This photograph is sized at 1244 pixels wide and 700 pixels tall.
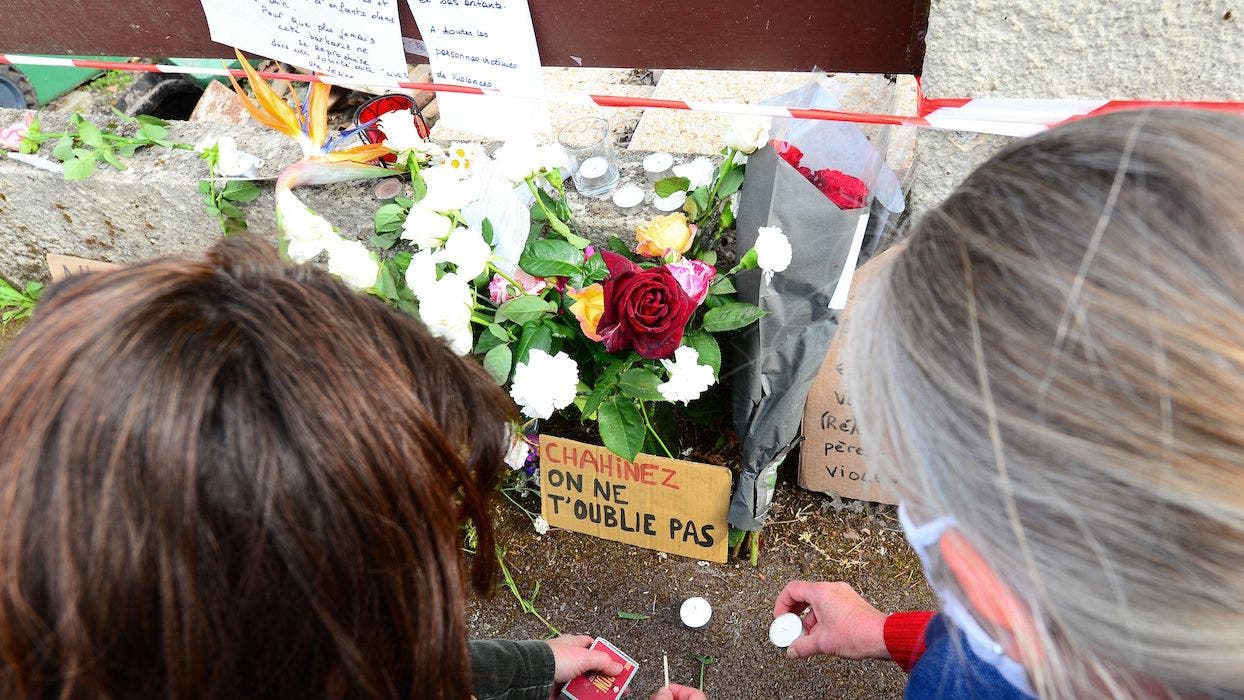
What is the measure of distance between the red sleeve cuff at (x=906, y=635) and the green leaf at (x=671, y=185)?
991 mm

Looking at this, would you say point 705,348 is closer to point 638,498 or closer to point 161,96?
point 638,498

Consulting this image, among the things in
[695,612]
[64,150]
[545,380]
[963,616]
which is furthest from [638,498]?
[64,150]

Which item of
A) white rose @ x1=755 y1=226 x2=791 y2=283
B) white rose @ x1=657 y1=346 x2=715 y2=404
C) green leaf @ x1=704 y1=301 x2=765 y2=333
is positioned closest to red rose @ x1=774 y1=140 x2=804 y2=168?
white rose @ x1=755 y1=226 x2=791 y2=283

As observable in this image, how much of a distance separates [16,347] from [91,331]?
102mm

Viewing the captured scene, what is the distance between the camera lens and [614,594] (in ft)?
6.40

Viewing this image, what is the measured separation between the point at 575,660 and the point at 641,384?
577mm

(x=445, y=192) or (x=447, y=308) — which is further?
(x=445, y=192)

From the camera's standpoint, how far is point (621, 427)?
1.65 meters

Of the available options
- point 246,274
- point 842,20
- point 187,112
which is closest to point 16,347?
point 246,274

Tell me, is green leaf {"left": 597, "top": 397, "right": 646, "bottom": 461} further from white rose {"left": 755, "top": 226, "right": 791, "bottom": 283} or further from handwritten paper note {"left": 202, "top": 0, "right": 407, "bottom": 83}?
handwritten paper note {"left": 202, "top": 0, "right": 407, "bottom": 83}

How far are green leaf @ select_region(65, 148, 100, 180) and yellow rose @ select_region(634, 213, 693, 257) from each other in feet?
5.81

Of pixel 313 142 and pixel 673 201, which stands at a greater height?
pixel 313 142

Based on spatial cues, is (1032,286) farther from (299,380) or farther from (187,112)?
(187,112)

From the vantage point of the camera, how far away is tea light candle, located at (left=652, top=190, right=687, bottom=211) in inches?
71.9
